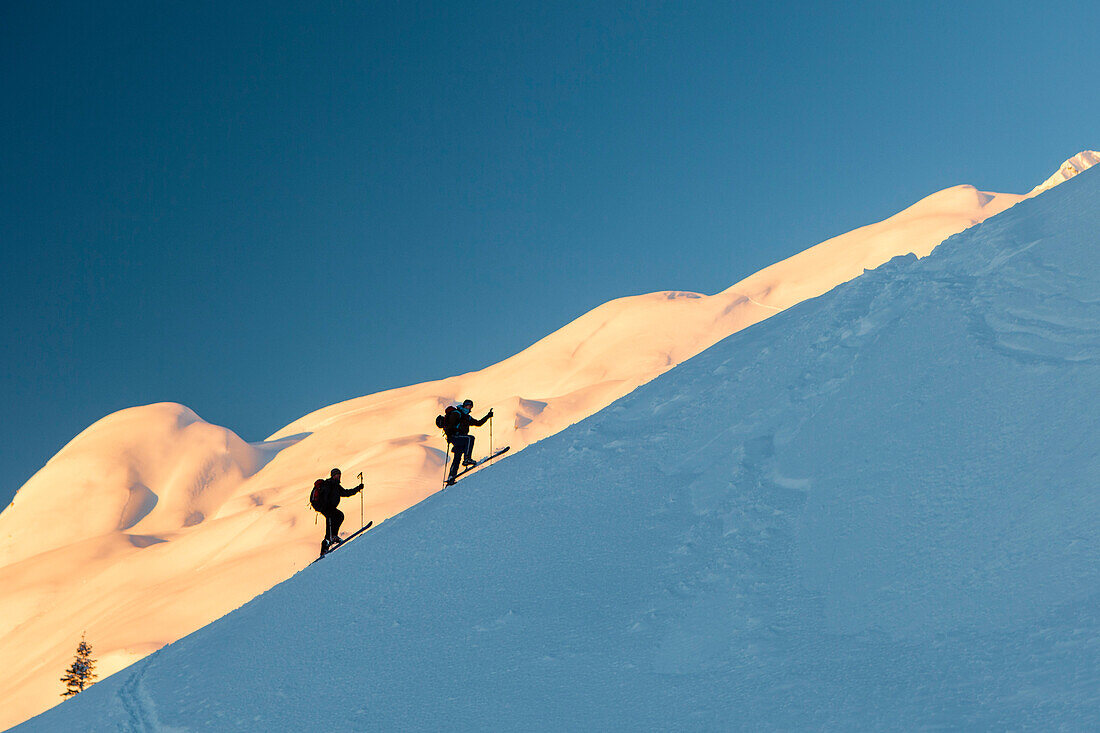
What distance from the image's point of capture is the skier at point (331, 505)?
1598 cm

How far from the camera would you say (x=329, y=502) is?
16.0 m

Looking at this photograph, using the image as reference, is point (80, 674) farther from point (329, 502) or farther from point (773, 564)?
point (773, 564)

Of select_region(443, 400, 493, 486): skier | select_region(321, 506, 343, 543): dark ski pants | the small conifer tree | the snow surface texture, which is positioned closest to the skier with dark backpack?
select_region(443, 400, 493, 486): skier

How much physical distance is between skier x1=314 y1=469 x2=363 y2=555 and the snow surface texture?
2.14 m

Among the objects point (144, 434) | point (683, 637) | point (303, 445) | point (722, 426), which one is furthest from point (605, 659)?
point (144, 434)

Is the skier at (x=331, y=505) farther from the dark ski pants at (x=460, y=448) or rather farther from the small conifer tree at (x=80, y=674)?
the small conifer tree at (x=80, y=674)

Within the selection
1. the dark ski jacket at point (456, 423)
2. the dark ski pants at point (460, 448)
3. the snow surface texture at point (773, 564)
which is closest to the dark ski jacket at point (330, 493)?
the dark ski pants at point (460, 448)

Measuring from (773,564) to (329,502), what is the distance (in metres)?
9.28

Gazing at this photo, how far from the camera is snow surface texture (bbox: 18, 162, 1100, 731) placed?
7004mm

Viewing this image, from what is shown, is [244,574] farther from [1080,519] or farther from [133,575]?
[1080,519]

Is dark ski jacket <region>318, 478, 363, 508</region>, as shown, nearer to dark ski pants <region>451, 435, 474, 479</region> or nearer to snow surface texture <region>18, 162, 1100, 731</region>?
dark ski pants <region>451, 435, 474, 479</region>

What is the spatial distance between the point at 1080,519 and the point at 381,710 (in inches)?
251

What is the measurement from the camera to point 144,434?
130 meters

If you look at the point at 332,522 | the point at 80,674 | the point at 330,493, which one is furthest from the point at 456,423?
the point at 80,674
